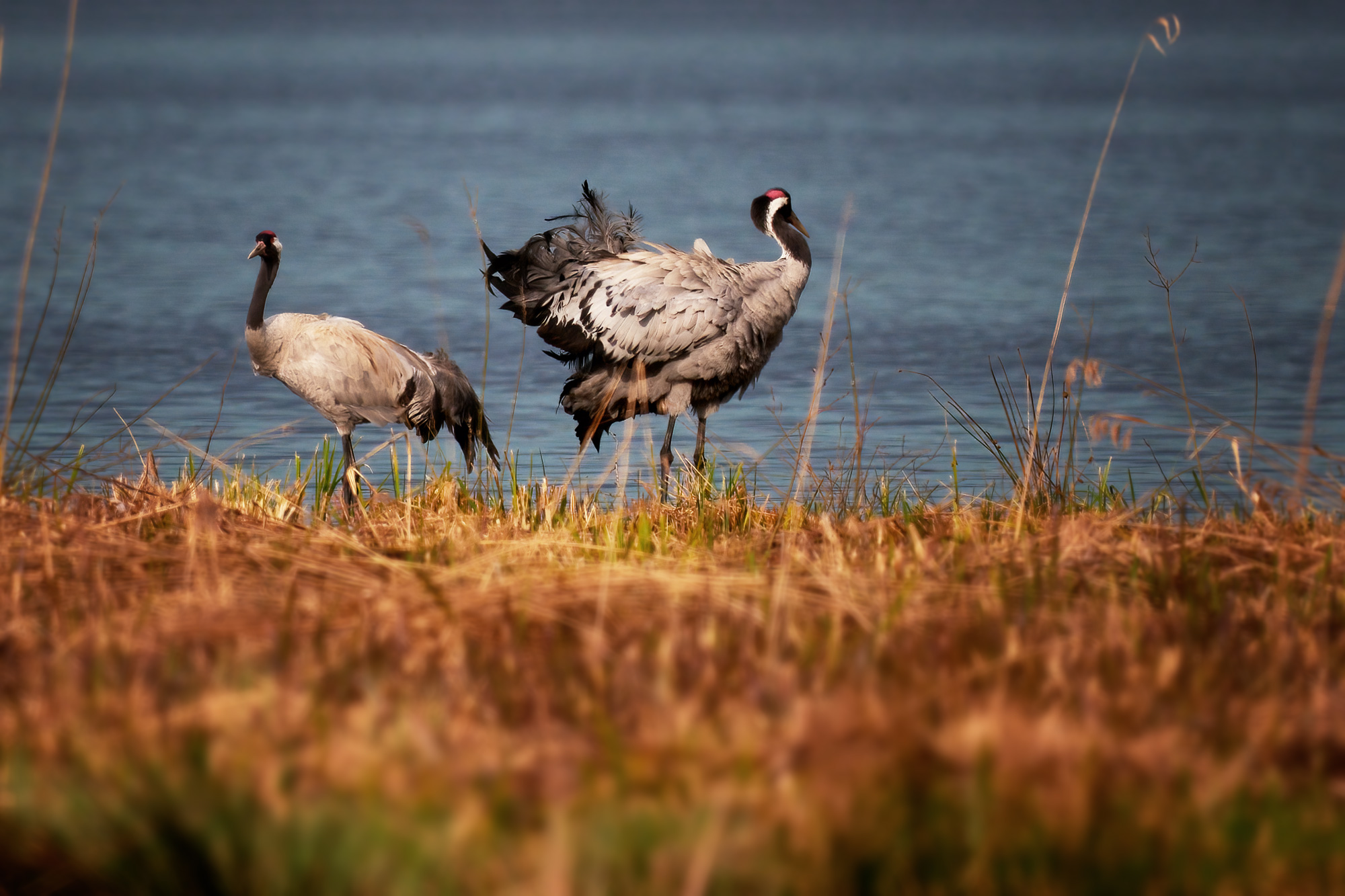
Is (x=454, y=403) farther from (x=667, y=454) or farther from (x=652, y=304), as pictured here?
(x=652, y=304)

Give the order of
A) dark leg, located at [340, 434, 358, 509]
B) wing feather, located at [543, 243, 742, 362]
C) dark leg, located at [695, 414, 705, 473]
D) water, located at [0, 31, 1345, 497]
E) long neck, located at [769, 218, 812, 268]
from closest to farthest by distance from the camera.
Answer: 1. dark leg, located at [340, 434, 358, 509]
2. dark leg, located at [695, 414, 705, 473]
3. wing feather, located at [543, 243, 742, 362]
4. long neck, located at [769, 218, 812, 268]
5. water, located at [0, 31, 1345, 497]

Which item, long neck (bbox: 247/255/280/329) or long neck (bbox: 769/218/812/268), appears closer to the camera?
long neck (bbox: 769/218/812/268)

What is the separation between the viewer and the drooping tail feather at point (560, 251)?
22.9 feet

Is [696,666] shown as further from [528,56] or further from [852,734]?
[528,56]

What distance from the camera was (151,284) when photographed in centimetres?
1507

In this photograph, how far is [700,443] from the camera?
6.71 meters

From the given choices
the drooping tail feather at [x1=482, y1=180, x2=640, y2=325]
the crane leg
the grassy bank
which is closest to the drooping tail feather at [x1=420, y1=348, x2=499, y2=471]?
the drooping tail feather at [x1=482, y1=180, x2=640, y2=325]

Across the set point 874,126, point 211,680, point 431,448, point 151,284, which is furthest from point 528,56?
point 211,680

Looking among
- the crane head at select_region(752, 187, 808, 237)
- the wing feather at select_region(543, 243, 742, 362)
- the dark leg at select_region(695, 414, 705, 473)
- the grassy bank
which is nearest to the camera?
the grassy bank

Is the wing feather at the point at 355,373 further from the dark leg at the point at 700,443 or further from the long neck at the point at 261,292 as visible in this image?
the dark leg at the point at 700,443

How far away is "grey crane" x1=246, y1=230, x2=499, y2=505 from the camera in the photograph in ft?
23.1

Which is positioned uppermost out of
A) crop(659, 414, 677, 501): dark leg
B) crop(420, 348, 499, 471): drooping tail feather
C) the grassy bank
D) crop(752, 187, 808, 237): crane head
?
crop(752, 187, 808, 237): crane head

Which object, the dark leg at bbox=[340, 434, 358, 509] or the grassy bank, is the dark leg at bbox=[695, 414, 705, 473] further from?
the grassy bank

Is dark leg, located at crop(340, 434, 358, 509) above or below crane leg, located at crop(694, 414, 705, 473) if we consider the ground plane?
below
